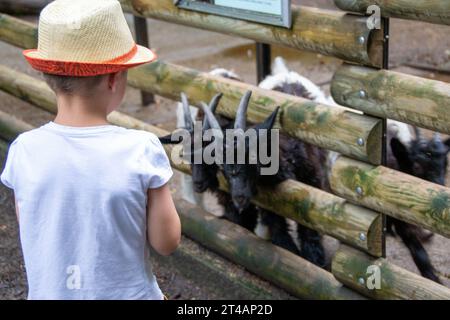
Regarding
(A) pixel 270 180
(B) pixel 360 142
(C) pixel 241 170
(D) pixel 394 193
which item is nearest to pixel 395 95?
(B) pixel 360 142

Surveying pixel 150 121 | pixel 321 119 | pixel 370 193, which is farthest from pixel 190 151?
pixel 150 121

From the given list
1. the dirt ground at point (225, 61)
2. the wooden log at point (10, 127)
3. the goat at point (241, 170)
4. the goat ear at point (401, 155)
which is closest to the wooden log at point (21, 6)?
the dirt ground at point (225, 61)

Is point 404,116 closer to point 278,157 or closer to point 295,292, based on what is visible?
point 278,157

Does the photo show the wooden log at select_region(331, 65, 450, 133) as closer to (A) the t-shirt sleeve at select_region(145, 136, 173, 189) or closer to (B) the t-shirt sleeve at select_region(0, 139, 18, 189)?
(A) the t-shirt sleeve at select_region(145, 136, 173, 189)

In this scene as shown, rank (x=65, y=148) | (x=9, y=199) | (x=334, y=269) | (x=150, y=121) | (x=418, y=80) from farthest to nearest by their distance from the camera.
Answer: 1. (x=150, y=121)
2. (x=9, y=199)
3. (x=334, y=269)
4. (x=418, y=80)
5. (x=65, y=148)

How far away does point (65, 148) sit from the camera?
2.17 metres

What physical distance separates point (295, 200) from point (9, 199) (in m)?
2.79

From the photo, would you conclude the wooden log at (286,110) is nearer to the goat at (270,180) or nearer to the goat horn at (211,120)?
the goat at (270,180)

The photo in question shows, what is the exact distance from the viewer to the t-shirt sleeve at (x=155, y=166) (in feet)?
7.11

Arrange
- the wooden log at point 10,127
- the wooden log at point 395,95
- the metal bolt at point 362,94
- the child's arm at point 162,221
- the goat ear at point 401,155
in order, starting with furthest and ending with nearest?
the wooden log at point 10,127 → the goat ear at point 401,155 → the metal bolt at point 362,94 → the wooden log at point 395,95 → the child's arm at point 162,221

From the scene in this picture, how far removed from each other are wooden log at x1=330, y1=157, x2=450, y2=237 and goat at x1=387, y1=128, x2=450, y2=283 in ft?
3.05

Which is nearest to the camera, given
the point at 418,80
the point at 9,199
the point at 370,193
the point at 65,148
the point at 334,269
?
the point at 65,148

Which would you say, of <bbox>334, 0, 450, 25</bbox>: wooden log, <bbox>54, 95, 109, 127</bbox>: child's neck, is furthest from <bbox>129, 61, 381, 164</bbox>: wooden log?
<bbox>54, 95, 109, 127</bbox>: child's neck

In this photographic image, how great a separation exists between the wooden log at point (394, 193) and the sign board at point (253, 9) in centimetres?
83
